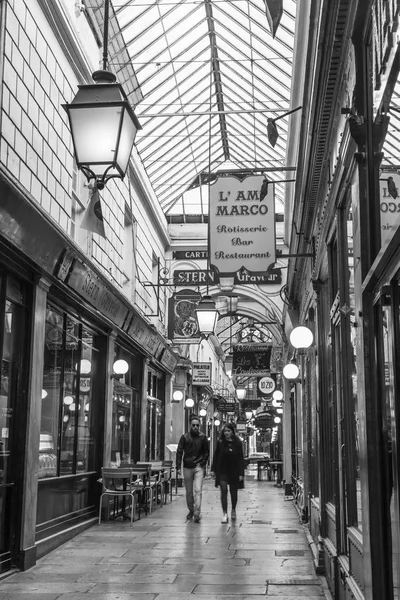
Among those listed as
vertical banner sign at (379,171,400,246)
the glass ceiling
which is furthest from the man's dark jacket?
vertical banner sign at (379,171,400,246)

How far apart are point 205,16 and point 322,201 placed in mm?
7747

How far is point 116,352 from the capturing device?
14383 mm

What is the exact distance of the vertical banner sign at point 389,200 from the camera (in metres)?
3.74

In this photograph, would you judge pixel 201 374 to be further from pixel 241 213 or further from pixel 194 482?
pixel 241 213

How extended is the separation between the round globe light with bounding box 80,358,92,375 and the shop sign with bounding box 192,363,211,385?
11981mm

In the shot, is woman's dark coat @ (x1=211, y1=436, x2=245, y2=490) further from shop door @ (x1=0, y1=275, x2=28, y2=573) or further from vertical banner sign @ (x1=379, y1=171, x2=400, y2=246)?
vertical banner sign @ (x1=379, y1=171, x2=400, y2=246)

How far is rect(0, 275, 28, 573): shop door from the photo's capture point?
7820 millimetres

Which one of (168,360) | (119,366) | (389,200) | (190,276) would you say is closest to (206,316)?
(119,366)

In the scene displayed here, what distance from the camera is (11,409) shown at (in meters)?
8.13

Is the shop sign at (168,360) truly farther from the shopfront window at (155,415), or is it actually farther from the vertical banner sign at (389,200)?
the vertical banner sign at (389,200)

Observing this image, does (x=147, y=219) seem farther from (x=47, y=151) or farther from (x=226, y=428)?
(x=47, y=151)

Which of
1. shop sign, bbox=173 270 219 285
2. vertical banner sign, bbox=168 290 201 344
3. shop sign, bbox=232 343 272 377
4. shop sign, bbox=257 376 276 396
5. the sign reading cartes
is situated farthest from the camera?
shop sign, bbox=257 376 276 396

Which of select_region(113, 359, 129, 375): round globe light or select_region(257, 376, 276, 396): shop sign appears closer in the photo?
select_region(113, 359, 129, 375): round globe light

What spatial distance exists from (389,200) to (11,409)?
5606mm
